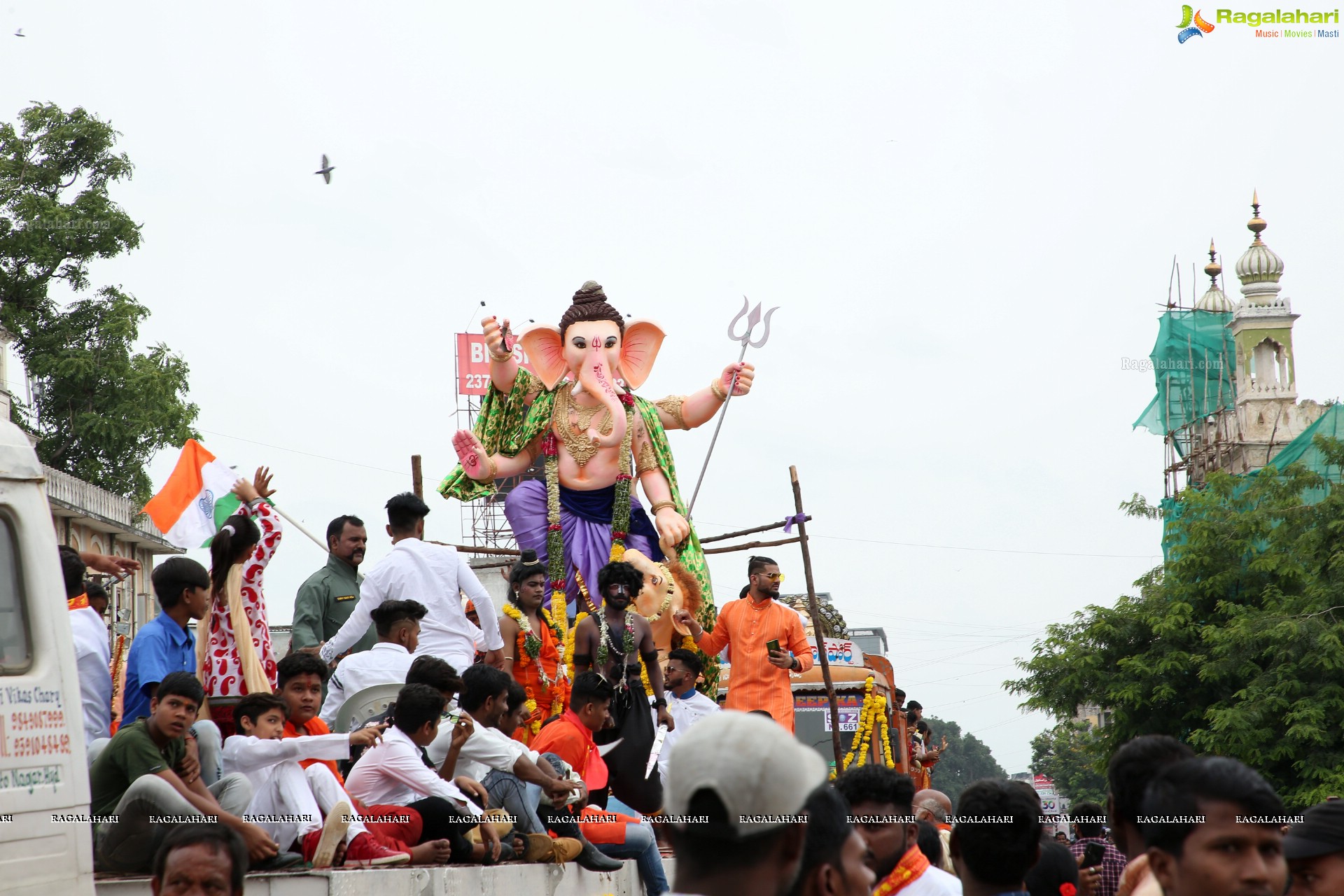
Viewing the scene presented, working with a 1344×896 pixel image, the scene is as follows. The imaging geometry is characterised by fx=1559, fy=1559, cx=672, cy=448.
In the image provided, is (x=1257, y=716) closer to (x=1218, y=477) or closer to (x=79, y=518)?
(x=1218, y=477)

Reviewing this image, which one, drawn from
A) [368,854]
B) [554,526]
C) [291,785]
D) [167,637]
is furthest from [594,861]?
[554,526]

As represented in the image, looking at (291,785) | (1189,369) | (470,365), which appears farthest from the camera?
(470,365)

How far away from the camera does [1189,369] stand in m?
42.1

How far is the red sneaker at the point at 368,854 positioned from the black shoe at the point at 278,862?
7.2 inches

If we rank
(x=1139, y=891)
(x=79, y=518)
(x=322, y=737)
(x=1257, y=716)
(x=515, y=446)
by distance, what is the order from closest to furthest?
(x=1139, y=891)
(x=322, y=737)
(x=515, y=446)
(x=1257, y=716)
(x=79, y=518)

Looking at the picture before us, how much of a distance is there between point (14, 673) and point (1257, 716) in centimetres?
2107

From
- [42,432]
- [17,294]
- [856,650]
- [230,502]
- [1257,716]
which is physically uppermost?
[17,294]

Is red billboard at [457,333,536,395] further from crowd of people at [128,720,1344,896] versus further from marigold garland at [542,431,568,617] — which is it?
crowd of people at [128,720,1344,896]

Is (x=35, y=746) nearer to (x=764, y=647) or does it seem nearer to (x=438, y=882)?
(x=438, y=882)

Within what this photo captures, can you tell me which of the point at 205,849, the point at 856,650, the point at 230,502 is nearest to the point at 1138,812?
the point at 205,849

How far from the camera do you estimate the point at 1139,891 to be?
3.68 m

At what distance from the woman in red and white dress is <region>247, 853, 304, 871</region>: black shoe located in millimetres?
1068

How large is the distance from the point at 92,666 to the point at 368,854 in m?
1.47

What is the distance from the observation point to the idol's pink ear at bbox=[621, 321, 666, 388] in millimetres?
12305
